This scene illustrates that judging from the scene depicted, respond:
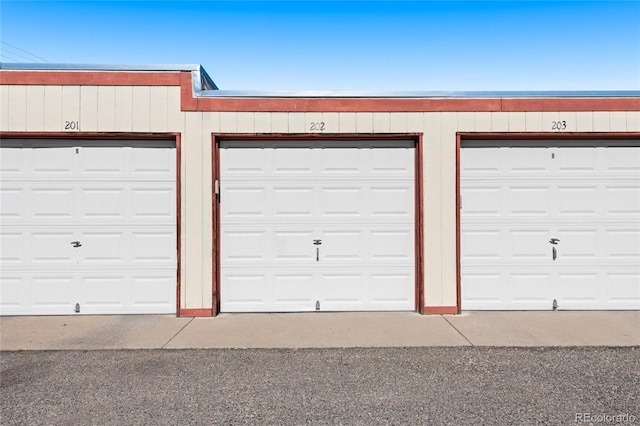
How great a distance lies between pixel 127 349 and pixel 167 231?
2.35 metres

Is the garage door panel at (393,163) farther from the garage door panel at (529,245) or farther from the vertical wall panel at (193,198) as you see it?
the vertical wall panel at (193,198)

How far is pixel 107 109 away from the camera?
676 centimetres

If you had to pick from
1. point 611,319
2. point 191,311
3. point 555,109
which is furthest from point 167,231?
point 611,319

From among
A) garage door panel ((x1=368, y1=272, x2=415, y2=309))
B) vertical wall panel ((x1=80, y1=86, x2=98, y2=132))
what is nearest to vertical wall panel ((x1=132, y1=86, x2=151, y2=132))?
vertical wall panel ((x1=80, y1=86, x2=98, y2=132))

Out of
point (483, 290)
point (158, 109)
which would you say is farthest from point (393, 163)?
point (158, 109)

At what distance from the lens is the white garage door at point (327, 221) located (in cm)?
700

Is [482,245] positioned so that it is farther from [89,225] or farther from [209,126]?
[89,225]

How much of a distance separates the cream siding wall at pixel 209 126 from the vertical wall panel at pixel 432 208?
2 centimetres

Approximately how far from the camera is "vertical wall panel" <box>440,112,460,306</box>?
22.5ft

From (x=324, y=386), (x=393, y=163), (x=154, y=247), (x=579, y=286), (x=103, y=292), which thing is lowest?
(x=324, y=386)

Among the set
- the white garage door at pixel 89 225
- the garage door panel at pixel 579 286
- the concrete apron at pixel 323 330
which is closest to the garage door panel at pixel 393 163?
the concrete apron at pixel 323 330

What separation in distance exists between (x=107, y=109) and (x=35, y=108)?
121 cm

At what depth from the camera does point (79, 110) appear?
6746 millimetres

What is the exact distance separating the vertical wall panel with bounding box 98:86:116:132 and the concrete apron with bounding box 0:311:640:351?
327 cm
